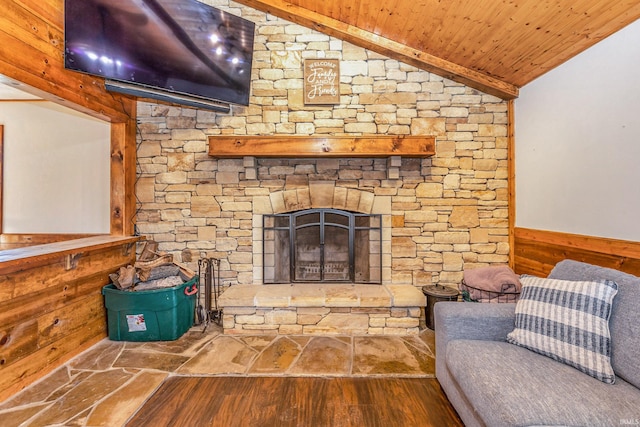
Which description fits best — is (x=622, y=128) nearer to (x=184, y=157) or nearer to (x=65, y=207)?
(x=184, y=157)

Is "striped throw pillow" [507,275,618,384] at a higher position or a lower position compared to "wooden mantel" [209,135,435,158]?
lower

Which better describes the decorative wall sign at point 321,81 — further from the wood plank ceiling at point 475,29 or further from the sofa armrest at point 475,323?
the sofa armrest at point 475,323

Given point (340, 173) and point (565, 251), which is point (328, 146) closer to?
point (340, 173)

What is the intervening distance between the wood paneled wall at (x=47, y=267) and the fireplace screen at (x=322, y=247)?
1.44m

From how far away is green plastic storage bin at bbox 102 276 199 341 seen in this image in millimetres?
2369

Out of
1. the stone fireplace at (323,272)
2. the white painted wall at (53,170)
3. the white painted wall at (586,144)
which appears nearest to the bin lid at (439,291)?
the stone fireplace at (323,272)

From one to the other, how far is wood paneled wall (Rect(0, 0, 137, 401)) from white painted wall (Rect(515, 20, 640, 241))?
12.8ft

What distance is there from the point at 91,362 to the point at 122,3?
2.78 metres

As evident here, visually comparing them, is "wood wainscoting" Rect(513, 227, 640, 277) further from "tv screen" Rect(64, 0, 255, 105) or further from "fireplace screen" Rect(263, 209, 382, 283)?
"tv screen" Rect(64, 0, 255, 105)

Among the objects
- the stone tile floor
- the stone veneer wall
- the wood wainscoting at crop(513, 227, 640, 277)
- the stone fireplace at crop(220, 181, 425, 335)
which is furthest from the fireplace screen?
the wood wainscoting at crop(513, 227, 640, 277)

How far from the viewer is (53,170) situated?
2.91m

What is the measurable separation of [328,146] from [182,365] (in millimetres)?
2149

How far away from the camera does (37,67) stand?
1911 millimetres

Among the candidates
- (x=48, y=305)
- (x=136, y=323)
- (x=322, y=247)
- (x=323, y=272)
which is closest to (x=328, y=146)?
(x=322, y=247)
